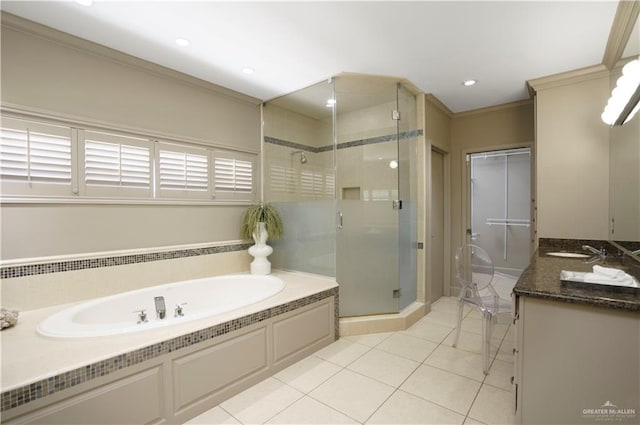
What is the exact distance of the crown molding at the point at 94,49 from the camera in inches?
77.2

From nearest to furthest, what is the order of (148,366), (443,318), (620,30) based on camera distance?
(148,366)
(620,30)
(443,318)

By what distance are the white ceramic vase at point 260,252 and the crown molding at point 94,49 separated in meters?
1.60

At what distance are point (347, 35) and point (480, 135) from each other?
2626mm

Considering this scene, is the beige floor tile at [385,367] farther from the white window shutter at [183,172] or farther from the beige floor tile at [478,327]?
the white window shutter at [183,172]

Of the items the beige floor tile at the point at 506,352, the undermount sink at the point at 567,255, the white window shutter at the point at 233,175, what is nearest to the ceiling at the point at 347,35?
the white window shutter at the point at 233,175

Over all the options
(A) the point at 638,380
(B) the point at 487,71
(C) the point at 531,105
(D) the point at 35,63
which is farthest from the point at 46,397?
(C) the point at 531,105

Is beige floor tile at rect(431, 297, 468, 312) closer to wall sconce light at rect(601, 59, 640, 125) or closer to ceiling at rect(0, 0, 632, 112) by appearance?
wall sconce light at rect(601, 59, 640, 125)

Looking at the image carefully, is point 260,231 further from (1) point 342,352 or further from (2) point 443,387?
(2) point 443,387

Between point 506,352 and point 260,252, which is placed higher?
point 260,252

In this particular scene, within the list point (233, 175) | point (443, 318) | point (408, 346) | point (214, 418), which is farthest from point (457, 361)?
point (233, 175)

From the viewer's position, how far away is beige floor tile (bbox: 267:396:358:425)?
1.74 meters

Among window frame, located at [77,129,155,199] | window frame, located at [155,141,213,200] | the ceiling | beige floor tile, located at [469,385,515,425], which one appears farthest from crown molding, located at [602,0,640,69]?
window frame, located at [77,129,155,199]

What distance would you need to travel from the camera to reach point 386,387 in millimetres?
2070

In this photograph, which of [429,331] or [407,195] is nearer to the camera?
[429,331]
